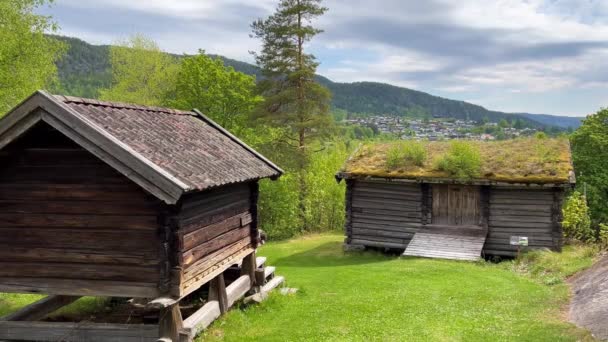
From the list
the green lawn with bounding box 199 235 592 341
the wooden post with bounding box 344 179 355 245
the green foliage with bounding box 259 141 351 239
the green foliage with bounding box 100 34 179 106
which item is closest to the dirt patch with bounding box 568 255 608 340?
the green lawn with bounding box 199 235 592 341

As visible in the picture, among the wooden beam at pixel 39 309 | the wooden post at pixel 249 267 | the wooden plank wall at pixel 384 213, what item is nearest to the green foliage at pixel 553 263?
the wooden plank wall at pixel 384 213

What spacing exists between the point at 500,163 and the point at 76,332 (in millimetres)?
18482

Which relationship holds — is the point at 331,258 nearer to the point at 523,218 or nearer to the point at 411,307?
the point at 523,218

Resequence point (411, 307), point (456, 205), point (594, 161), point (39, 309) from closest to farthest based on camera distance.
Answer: point (39, 309) < point (411, 307) < point (456, 205) < point (594, 161)

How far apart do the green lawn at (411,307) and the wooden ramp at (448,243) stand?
0.89 metres

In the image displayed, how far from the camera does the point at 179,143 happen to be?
10891 millimetres

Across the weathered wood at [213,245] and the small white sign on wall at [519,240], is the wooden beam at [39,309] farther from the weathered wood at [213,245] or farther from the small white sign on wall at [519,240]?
the small white sign on wall at [519,240]

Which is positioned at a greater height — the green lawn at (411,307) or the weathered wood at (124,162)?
the weathered wood at (124,162)

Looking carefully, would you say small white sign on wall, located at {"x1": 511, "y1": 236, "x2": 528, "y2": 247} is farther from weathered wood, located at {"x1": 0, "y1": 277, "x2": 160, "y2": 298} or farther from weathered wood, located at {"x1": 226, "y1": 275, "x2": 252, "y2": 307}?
weathered wood, located at {"x1": 0, "y1": 277, "x2": 160, "y2": 298}

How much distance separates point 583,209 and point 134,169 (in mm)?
24110

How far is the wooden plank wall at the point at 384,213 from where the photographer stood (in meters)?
23.4

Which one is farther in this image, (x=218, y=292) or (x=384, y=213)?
(x=384, y=213)

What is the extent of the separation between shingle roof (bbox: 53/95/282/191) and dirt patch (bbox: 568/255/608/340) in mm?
7670

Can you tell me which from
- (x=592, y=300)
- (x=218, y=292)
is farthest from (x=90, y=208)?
(x=592, y=300)
